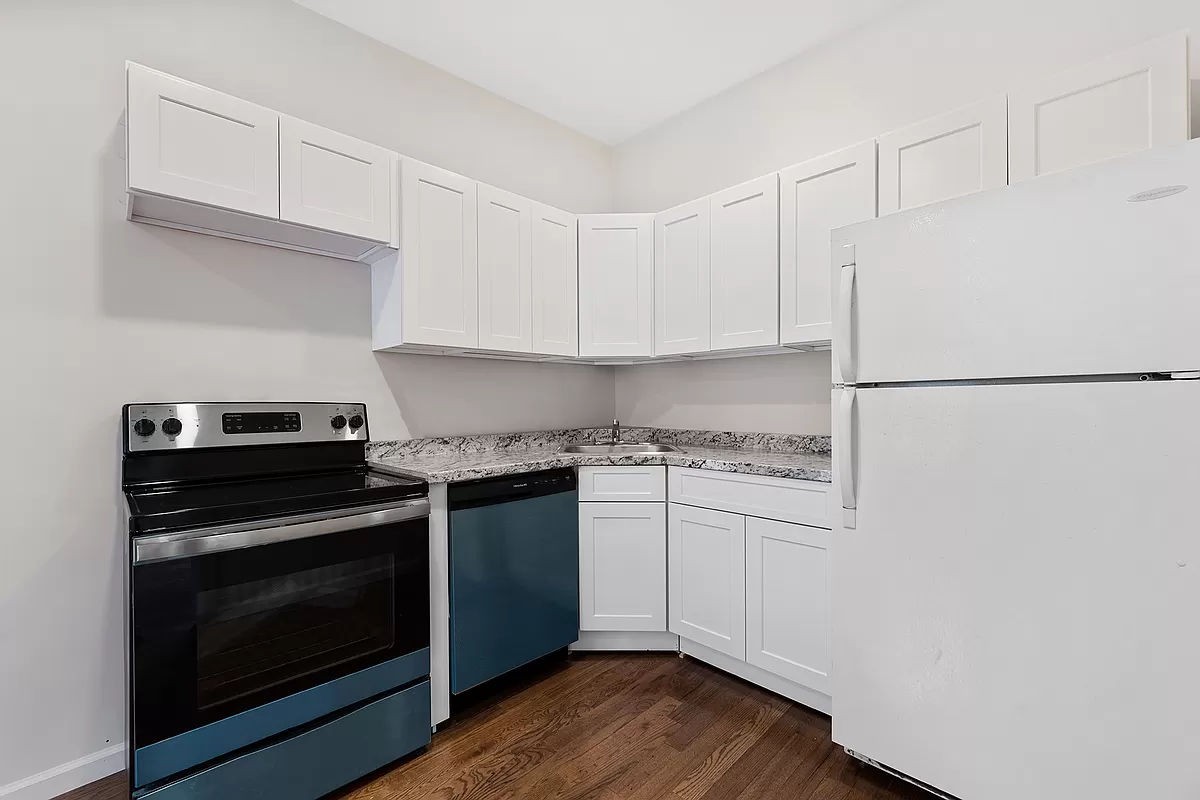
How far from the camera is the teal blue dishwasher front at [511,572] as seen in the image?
6.70ft

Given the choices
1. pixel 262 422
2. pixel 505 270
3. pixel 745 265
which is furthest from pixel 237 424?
pixel 745 265

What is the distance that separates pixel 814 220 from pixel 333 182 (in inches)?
74.4

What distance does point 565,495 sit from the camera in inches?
95.4

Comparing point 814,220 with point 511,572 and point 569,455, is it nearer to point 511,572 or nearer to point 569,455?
point 569,455

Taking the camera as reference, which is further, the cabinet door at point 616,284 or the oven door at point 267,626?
the cabinet door at point 616,284

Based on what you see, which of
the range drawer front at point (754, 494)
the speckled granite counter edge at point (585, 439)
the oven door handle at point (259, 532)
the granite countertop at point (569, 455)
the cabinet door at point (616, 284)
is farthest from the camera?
the cabinet door at point (616, 284)

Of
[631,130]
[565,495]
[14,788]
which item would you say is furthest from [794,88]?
[14,788]

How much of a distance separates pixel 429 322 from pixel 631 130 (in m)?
1.96

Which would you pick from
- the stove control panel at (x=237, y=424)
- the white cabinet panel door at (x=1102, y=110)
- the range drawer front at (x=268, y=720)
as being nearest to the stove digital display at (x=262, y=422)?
the stove control panel at (x=237, y=424)

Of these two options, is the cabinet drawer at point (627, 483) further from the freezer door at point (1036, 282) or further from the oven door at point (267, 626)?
the freezer door at point (1036, 282)

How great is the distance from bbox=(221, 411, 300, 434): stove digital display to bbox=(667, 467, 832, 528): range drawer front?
1.57 metres

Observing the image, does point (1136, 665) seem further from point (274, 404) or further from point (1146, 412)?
point (274, 404)

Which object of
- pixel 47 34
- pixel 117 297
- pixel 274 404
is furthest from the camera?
pixel 274 404

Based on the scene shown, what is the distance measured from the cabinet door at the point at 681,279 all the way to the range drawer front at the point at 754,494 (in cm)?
68
